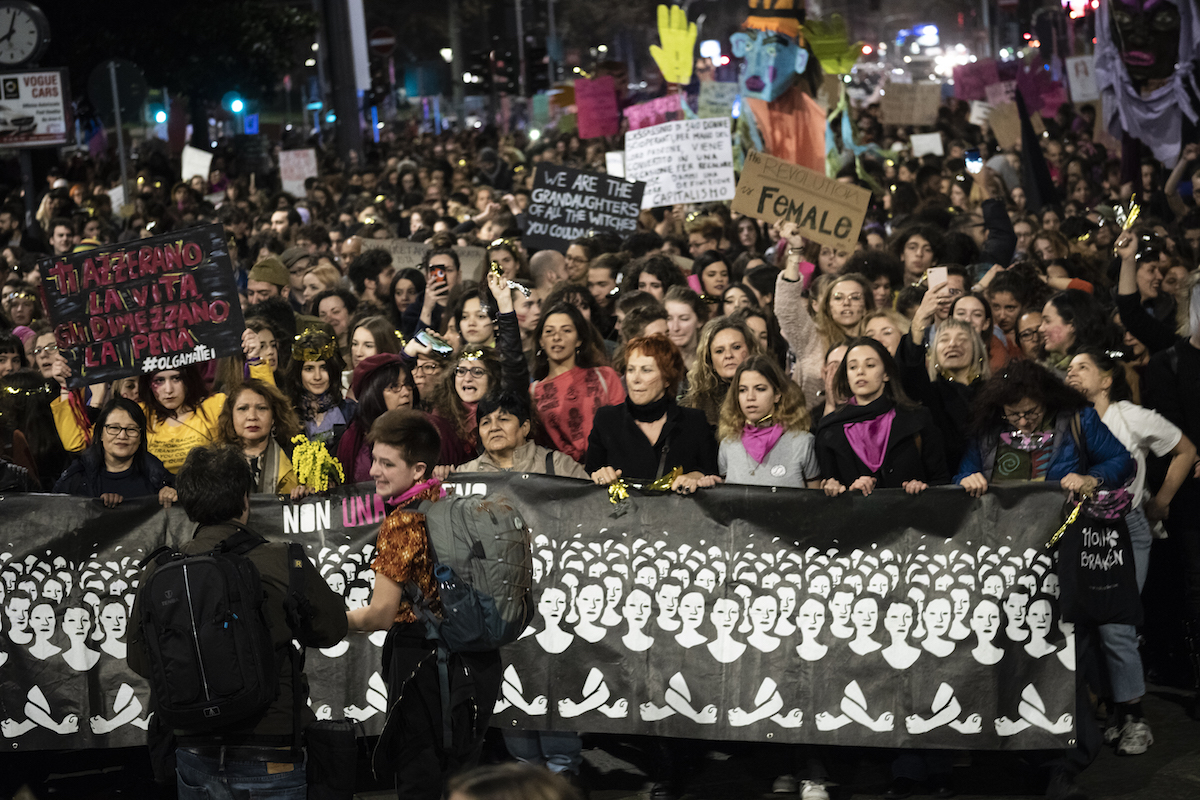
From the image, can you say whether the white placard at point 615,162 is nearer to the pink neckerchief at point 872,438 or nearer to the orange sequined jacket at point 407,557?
the pink neckerchief at point 872,438

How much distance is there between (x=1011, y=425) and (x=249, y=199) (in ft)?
54.0

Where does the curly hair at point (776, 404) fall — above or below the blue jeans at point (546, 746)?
above

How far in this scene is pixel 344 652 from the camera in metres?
6.02

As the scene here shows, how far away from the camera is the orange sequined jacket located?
439 centimetres

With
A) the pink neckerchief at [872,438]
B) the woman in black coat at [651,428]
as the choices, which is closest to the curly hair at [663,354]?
the woman in black coat at [651,428]

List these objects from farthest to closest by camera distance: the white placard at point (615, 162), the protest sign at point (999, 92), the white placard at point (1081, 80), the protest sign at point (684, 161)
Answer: the protest sign at point (999, 92)
the white placard at point (1081, 80)
the white placard at point (615, 162)
the protest sign at point (684, 161)

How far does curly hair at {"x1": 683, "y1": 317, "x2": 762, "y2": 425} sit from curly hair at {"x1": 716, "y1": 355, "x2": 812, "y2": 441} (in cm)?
66

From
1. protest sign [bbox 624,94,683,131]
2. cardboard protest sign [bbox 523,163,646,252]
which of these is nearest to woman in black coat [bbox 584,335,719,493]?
cardboard protest sign [bbox 523,163,646,252]

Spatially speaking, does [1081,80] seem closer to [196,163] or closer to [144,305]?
[196,163]

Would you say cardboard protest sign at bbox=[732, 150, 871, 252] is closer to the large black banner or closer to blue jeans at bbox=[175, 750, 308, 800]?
the large black banner

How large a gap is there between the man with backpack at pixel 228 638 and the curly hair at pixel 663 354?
2.41 metres

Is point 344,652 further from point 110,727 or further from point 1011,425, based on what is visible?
point 1011,425

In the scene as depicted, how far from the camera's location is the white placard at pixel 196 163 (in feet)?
73.8

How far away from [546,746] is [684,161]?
26.9ft
